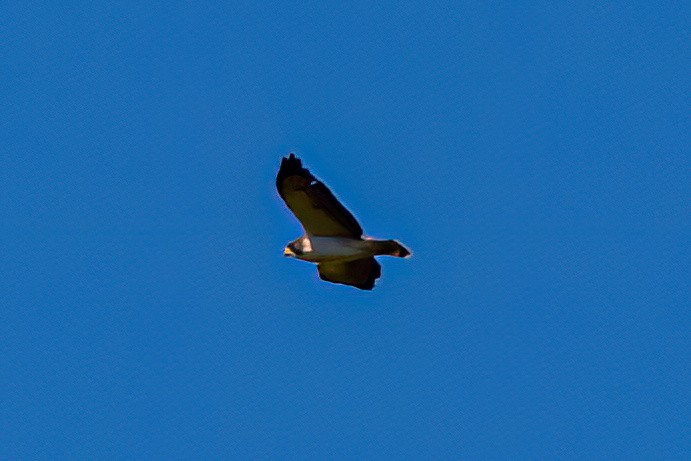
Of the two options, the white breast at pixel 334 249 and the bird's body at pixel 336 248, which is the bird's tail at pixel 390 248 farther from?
the white breast at pixel 334 249

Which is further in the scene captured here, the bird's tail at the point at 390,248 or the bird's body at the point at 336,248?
the bird's body at the point at 336,248

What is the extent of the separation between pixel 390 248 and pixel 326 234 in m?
1.68

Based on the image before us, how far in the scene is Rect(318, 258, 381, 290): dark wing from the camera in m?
35.2

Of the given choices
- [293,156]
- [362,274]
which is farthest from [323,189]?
[362,274]

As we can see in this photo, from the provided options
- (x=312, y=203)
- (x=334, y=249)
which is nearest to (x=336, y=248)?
(x=334, y=249)

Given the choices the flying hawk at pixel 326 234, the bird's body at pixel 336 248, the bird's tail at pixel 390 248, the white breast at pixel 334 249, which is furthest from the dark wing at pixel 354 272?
the bird's tail at pixel 390 248

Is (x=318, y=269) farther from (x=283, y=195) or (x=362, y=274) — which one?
(x=283, y=195)

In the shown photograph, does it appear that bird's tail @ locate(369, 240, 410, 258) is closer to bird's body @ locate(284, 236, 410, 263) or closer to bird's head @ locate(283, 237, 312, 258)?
bird's body @ locate(284, 236, 410, 263)

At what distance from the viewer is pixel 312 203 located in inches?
1299

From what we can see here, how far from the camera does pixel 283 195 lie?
33062 millimetres

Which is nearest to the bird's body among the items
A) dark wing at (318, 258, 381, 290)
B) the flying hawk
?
the flying hawk

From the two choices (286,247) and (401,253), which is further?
(286,247)

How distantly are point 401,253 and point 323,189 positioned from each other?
189 cm

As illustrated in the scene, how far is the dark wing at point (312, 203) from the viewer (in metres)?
32.2
